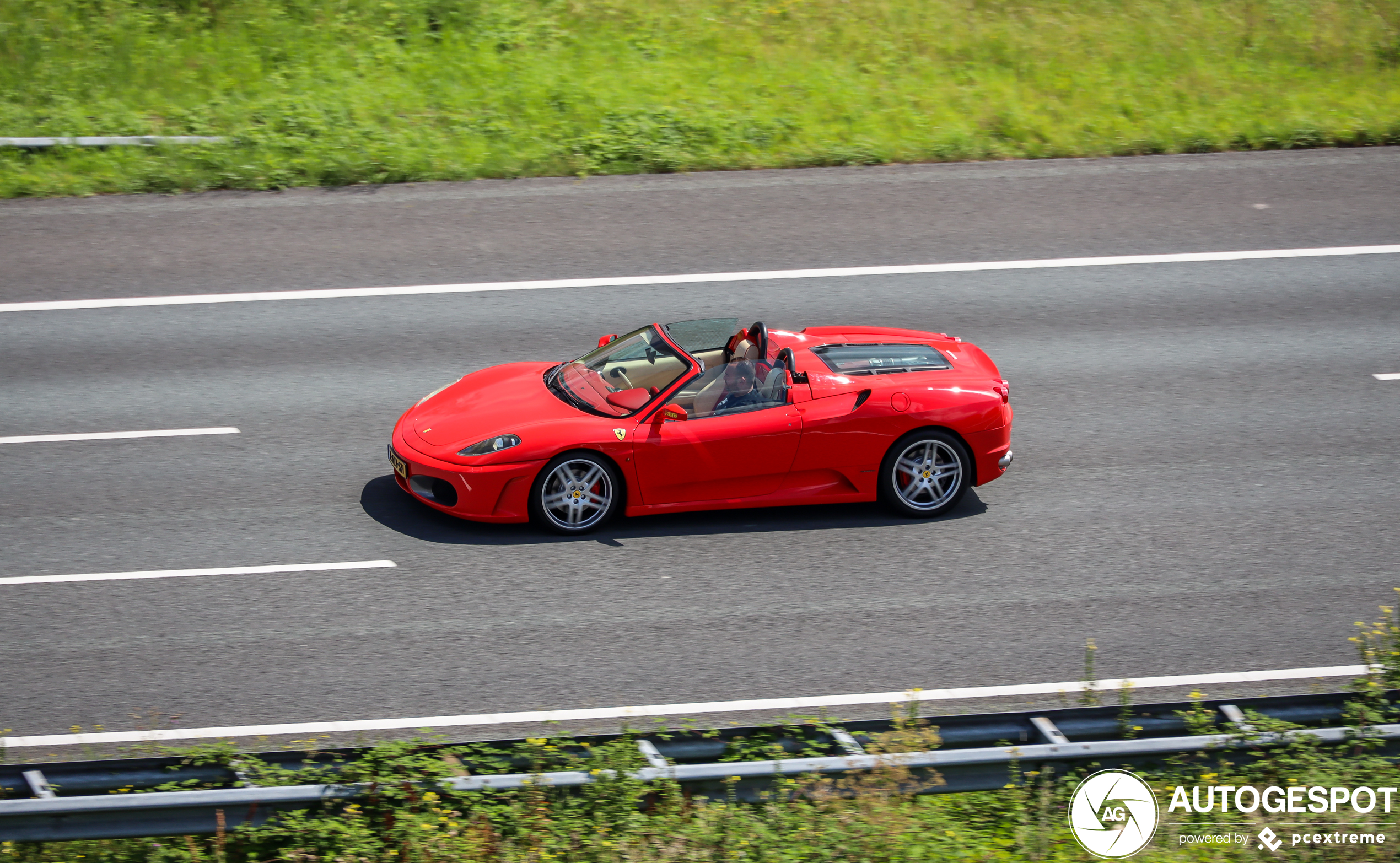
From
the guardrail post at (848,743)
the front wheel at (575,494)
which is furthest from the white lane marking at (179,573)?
the guardrail post at (848,743)

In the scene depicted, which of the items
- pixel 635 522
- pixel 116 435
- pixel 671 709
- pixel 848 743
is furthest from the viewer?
pixel 116 435

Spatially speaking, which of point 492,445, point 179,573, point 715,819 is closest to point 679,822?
point 715,819

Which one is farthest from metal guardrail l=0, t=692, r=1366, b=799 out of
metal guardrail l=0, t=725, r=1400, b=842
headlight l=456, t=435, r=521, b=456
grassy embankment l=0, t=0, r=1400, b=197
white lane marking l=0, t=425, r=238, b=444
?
grassy embankment l=0, t=0, r=1400, b=197

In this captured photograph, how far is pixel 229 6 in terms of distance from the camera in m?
18.5

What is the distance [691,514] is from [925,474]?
184 centimetres

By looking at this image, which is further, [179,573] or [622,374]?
[622,374]

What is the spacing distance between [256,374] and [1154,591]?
805 cm

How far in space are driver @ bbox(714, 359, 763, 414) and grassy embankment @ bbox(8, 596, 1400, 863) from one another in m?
3.62

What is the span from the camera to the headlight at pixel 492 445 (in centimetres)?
922

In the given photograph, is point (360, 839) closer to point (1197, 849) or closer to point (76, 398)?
point (1197, 849)

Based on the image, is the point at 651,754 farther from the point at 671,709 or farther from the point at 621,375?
the point at 621,375

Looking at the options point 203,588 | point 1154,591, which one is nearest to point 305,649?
point 203,588

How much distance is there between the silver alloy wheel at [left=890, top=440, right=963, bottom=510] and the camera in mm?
9766

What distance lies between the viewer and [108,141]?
52.3 feet
